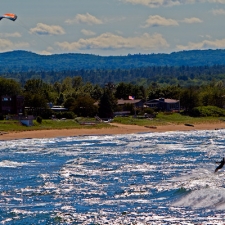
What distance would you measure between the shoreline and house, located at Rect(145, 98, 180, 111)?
3223cm

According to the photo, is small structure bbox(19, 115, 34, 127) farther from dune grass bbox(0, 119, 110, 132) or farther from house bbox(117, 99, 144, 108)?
house bbox(117, 99, 144, 108)

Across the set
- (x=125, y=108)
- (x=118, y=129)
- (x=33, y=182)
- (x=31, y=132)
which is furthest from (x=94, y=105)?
(x=33, y=182)

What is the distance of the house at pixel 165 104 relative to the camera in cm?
15588

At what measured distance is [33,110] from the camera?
126 meters

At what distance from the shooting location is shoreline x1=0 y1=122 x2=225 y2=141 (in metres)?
92.4

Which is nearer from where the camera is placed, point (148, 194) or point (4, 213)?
point (4, 213)

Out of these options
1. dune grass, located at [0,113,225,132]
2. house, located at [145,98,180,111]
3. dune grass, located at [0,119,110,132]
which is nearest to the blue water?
dune grass, located at [0,119,110,132]

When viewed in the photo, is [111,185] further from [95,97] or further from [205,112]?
[95,97]

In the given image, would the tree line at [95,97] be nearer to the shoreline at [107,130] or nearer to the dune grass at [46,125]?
the dune grass at [46,125]

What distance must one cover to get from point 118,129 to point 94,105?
25023 mm

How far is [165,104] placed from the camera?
156 metres

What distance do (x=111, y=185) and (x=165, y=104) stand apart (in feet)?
365

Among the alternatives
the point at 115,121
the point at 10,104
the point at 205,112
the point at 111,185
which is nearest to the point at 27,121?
the point at 115,121

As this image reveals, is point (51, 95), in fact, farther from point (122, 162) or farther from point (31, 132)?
point (122, 162)
